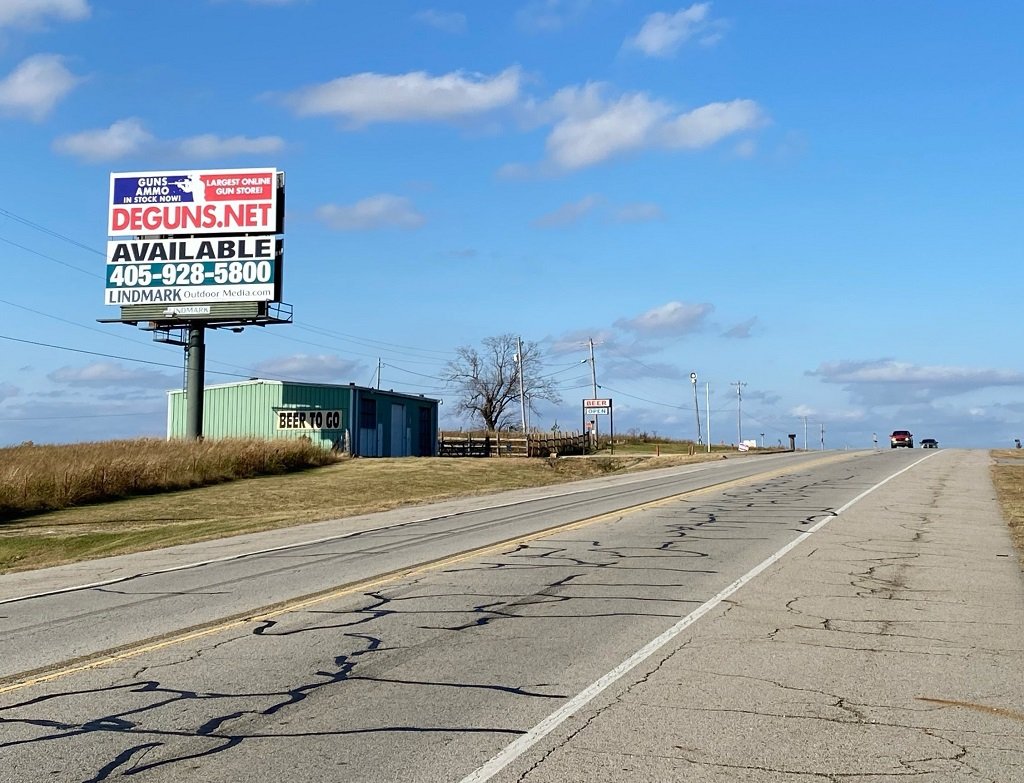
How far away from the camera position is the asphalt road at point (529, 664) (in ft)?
18.5

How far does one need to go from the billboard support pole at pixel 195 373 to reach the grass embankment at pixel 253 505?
26.2ft

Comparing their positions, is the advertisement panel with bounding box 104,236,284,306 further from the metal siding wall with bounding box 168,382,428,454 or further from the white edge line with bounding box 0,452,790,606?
the white edge line with bounding box 0,452,790,606

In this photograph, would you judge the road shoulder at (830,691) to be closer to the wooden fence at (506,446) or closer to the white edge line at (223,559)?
the white edge line at (223,559)

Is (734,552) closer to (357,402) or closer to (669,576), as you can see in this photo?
(669,576)

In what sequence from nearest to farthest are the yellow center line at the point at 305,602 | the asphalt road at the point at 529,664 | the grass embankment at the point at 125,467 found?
1. the asphalt road at the point at 529,664
2. the yellow center line at the point at 305,602
3. the grass embankment at the point at 125,467

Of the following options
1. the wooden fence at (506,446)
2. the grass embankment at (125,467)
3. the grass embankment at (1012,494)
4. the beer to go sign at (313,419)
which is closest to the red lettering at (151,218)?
the grass embankment at (125,467)

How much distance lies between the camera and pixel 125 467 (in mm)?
33906

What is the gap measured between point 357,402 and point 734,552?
41.5 metres

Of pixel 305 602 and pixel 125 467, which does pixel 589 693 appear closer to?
pixel 305 602

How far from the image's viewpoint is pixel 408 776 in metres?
5.29

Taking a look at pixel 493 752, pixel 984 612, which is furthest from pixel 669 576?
pixel 493 752

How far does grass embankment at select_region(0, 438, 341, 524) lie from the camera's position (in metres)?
29.6

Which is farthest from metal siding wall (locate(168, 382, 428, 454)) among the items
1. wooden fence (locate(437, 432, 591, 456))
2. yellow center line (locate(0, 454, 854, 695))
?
yellow center line (locate(0, 454, 854, 695))

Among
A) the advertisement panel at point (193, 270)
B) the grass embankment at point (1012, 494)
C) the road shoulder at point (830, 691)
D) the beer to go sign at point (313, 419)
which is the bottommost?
the road shoulder at point (830, 691)
